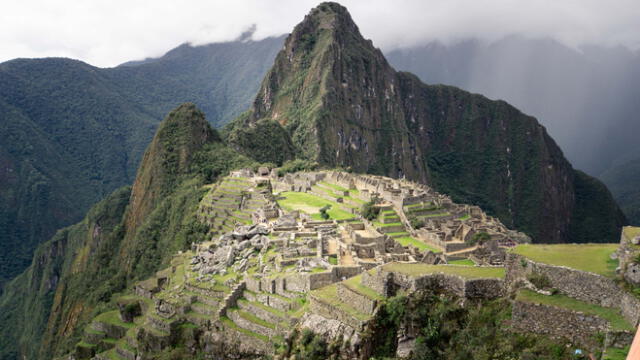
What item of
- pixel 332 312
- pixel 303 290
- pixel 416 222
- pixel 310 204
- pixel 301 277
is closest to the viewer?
pixel 332 312

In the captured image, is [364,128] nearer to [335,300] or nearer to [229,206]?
[229,206]

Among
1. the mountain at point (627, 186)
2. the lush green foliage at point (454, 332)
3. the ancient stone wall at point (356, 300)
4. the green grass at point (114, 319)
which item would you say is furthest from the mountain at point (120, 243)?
the mountain at point (627, 186)

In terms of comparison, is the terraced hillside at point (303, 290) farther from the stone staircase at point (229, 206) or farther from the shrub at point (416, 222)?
the stone staircase at point (229, 206)

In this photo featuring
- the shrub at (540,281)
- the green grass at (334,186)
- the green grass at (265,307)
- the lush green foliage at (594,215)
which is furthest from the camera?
the lush green foliage at (594,215)

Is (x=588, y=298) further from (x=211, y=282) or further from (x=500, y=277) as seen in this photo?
(x=211, y=282)

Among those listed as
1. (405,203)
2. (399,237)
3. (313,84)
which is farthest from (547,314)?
(313,84)

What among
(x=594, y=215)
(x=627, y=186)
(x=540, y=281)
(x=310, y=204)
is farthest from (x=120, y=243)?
(x=627, y=186)
